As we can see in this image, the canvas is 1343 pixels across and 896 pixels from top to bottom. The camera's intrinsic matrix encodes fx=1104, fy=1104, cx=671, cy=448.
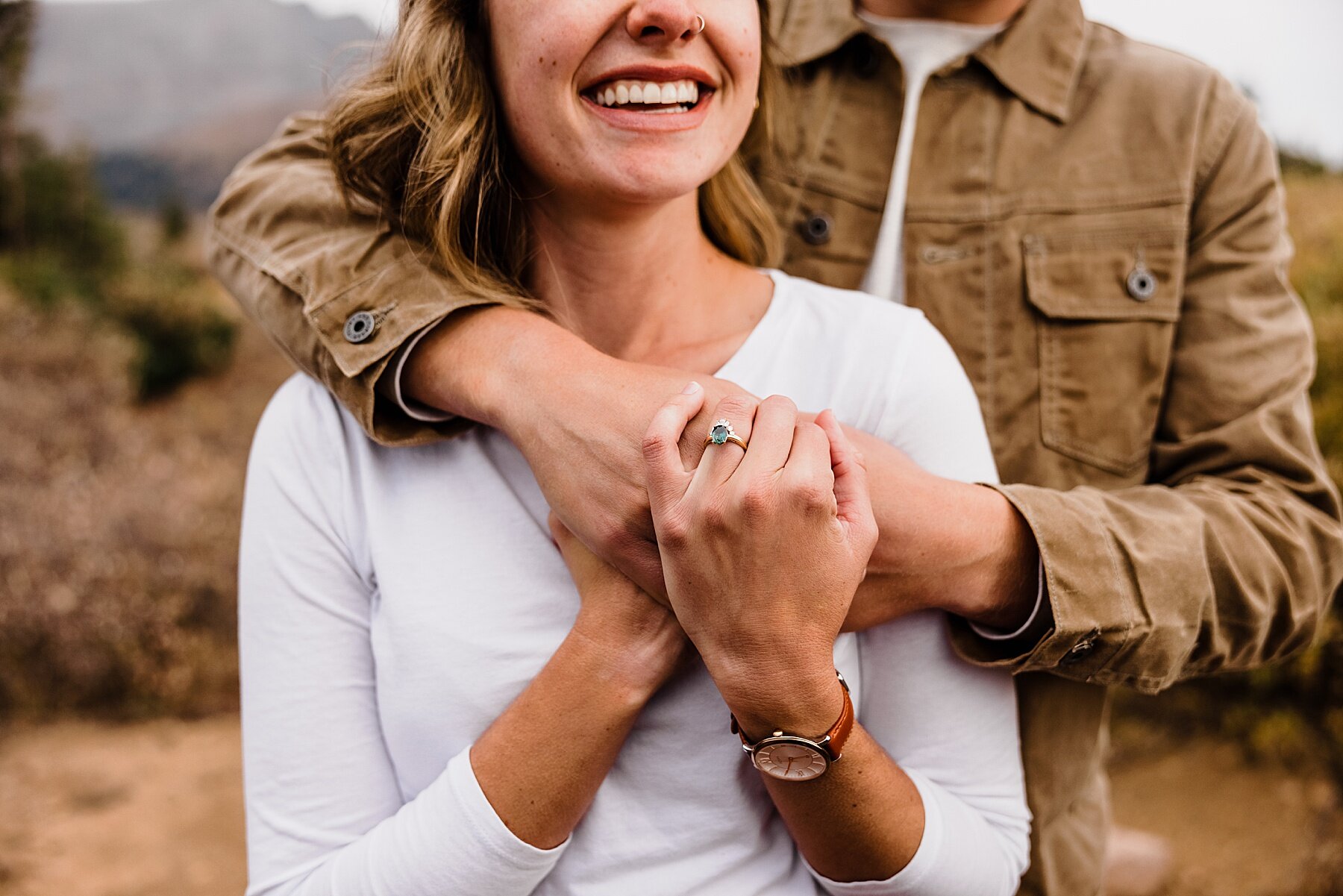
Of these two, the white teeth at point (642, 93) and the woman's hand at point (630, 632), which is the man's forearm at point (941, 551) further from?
Result: the white teeth at point (642, 93)

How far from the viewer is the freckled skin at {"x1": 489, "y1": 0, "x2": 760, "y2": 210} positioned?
1.37 meters

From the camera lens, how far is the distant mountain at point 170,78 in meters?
6.17

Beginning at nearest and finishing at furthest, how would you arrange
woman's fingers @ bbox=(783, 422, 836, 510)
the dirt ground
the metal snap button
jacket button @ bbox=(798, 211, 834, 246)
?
woman's fingers @ bbox=(783, 422, 836, 510), the metal snap button, jacket button @ bbox=(798, 211, 834, 246), the dirt ground

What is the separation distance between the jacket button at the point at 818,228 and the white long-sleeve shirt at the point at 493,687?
18.5 inches

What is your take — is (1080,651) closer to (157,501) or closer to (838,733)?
(838,733)

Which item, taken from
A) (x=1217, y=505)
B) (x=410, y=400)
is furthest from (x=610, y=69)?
(x=1217, y=505)

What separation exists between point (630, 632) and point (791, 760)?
24 cm

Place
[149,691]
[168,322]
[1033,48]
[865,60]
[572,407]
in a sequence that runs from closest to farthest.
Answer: [572,407], [1033,48], [865,60], [149,691], [168,322]

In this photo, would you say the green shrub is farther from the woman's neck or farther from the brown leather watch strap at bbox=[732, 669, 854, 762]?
the brown leather watch strap at bbox=[732, 669, 854, 762]

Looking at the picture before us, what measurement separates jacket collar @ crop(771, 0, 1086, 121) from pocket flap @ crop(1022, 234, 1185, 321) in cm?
24

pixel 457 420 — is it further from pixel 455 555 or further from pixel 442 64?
pixel 442 64

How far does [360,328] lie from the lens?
4.91 ft

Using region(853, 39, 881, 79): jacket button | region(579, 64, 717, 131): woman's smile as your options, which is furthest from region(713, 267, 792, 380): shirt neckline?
region(853, 39, 881, 79): jacket button

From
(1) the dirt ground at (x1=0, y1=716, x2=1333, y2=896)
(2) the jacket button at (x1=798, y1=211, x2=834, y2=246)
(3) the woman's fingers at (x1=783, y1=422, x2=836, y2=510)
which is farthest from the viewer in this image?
(1) the dirt ground at (x1=0, y1=716, x2=1333, y2=896)
